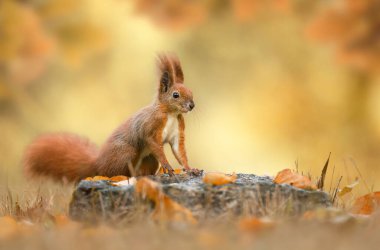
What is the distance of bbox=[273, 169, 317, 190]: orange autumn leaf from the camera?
269 centimetres

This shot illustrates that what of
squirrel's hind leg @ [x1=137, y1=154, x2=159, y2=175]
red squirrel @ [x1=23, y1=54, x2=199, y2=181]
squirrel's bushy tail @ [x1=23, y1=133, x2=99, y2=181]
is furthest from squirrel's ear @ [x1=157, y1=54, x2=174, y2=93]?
squirrel's bushy tail @ [x1=23, y1=133, x2=99, y2=181]

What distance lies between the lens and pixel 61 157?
341cm

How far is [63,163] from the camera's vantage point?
3406mm

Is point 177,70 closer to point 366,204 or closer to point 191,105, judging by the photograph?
point 191,105

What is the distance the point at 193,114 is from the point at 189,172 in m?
0.27

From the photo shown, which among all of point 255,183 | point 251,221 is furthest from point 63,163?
point 251,221

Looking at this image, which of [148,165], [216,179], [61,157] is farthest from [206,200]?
[61,157]

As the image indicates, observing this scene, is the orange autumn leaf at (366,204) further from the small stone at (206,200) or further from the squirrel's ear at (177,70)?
the squirrel's ear at (177,70)

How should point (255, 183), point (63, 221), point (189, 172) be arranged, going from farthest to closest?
point (189, 172), point (255, 183), point (63, 221)

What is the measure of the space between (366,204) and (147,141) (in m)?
1.03

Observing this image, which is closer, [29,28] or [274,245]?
[274,245]

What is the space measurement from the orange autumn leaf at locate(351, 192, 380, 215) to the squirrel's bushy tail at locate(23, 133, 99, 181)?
1.34m

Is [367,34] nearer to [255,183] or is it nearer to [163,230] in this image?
[255,183]

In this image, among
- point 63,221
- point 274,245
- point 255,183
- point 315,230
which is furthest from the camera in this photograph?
point 255,183
